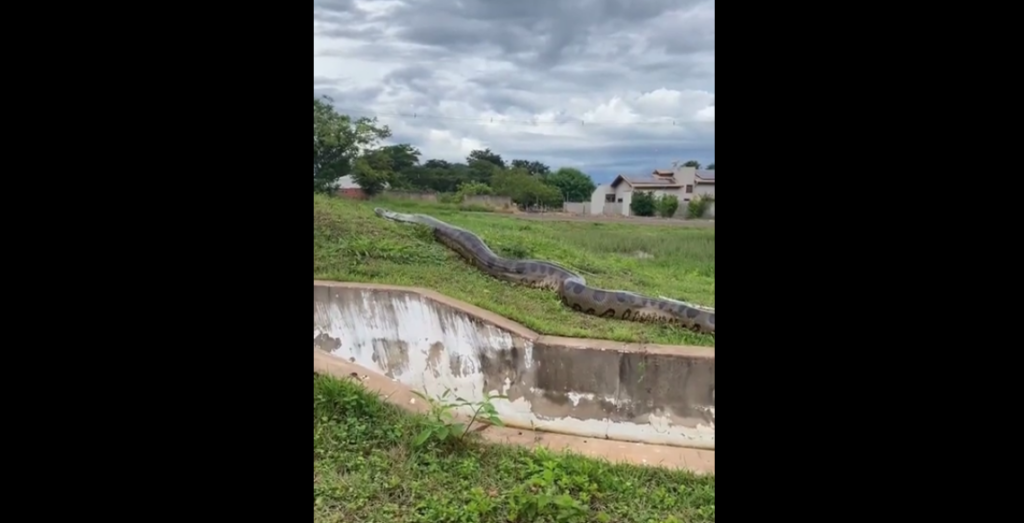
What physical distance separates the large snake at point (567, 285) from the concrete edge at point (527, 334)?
1.67ft

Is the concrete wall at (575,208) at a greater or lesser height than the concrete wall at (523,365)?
greater

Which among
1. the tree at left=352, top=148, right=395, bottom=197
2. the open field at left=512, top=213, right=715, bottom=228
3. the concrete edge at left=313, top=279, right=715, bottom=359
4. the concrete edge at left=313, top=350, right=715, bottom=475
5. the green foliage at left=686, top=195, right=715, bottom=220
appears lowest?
the concrete edge at left=313, top=350, right=715, bottom=475

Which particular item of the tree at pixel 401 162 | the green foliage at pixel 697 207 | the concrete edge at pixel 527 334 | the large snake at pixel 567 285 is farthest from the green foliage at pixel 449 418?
the tree at pixel 401 162

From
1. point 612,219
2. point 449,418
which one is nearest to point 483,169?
point 612,219

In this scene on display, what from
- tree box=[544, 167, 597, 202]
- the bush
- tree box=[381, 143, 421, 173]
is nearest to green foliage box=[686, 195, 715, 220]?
tree box=[544, 167, 597, 202]

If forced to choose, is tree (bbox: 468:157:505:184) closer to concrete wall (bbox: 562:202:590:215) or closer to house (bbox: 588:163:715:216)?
concrete wall (bbox: 562:202:590:215)

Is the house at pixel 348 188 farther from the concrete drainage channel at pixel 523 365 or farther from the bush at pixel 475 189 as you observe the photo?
the concrete drainage channel at pixel 523 365

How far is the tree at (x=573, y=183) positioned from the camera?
547 cm

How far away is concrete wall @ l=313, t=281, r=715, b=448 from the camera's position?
12.2ft

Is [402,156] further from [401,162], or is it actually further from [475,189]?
[475,189]
